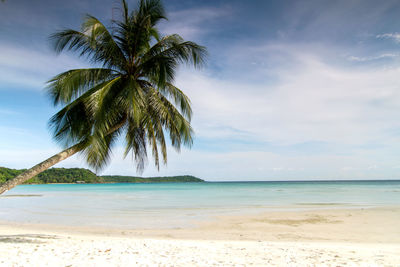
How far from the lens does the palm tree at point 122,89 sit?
6469 mm

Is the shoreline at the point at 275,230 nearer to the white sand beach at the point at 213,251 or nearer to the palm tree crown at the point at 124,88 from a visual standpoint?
the white sand beach at the point at 213,251

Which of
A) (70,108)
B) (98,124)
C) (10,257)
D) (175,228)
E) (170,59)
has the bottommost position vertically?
(175,228)

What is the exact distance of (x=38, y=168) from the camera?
19.1 ft

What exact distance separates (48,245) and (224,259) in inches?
154

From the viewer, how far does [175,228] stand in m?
→ 10.3

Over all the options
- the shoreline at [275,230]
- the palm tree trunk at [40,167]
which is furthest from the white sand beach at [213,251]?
the palm tree trunk at [40,167]

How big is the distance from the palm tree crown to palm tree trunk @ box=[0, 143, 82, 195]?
0.75 feet

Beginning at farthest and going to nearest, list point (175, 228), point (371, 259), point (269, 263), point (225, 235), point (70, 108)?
point (175, 228)
point (225, 235)
point (70, 108)
point (371, 259)
point (269, 263)

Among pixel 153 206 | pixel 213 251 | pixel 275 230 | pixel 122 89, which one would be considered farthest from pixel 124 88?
pixel 153 206

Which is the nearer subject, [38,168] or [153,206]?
[38,168]

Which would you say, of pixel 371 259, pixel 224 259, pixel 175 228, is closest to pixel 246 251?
pixel 224 259

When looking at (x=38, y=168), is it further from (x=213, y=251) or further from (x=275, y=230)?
(x=275, y=230)

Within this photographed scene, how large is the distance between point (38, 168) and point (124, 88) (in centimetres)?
262

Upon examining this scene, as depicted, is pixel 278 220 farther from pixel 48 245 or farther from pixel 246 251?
pixel 48 245
